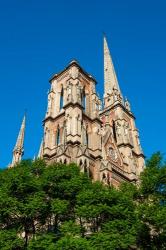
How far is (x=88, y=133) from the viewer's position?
35312 mm

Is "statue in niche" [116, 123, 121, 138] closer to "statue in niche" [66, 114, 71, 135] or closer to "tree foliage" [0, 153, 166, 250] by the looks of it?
"statue in niche" [66, 114, 71, 135]

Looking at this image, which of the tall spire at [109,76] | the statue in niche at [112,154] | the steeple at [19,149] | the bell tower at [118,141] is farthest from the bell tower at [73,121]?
the tall spire at [109,76]

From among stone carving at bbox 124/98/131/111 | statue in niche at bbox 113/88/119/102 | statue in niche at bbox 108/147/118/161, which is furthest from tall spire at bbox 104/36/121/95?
statue in niche at bbox 108/147/118/161

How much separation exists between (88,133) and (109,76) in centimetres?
1995

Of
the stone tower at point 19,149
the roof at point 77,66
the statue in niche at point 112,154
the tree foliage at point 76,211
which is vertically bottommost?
the tree foliage at point 76,211

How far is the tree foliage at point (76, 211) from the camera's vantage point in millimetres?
15805

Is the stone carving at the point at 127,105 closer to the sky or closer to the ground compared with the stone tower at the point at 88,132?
closer to the sky

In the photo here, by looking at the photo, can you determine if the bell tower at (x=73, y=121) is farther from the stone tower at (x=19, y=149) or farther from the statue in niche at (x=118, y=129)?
the stone tower at (x=19, y=149)

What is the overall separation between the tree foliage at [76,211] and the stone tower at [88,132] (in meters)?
9.34

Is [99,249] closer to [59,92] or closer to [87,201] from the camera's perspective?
[87,201]

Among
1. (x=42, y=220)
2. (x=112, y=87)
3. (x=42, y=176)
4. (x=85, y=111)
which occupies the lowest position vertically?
(x=42, y=220)

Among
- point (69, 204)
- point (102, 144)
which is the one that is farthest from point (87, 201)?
point (102, 144)

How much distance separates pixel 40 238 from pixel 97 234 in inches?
107

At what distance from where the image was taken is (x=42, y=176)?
19750 mm
